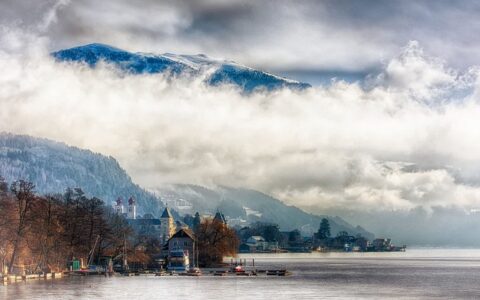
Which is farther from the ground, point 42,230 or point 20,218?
point 20,218

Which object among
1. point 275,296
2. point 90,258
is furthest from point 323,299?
point 90,258

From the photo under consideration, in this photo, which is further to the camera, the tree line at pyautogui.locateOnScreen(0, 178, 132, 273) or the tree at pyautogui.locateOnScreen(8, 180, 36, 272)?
the tree line at pyautogui.locateOnScreen(0, 178, 132, 273)

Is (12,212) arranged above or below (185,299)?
above

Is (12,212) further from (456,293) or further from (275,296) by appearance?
(456,293)

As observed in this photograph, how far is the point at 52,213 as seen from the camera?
559 ft

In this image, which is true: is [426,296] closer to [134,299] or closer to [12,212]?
[134,299]

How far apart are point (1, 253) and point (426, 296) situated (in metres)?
75.7

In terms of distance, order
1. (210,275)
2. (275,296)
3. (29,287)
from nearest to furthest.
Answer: (275,296) < (29,287) < (210,275)

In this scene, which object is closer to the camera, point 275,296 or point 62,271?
point 275,296

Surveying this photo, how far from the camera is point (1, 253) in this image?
147 metres

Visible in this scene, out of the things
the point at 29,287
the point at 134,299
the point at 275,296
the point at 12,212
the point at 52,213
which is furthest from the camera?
the point at 52,213

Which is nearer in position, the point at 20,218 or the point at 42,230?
the point at 20,218

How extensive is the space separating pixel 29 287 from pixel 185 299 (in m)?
32.6

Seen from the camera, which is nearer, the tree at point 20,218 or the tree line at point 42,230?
the tree at point 20,218
